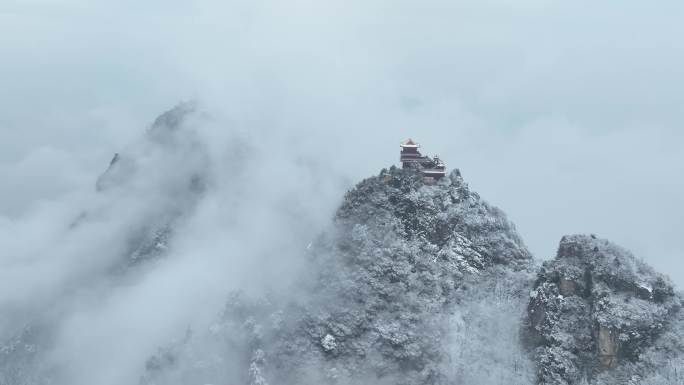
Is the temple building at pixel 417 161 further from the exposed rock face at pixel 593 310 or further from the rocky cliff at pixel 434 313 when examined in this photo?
the exposed rock face at pixel 593 310

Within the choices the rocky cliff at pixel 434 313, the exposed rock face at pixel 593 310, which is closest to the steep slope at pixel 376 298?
the rocky cliff at pixel 434 313

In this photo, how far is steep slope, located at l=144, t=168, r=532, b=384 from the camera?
475ft

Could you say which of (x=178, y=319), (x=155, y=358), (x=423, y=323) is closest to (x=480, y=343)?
(x=423, y=323)

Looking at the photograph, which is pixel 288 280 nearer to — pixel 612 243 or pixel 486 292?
pixel 486 292

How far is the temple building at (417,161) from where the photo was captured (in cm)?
17100

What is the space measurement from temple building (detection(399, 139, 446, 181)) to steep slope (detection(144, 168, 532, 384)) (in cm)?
296

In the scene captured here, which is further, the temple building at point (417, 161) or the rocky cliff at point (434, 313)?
the temple building at point (417, 161)

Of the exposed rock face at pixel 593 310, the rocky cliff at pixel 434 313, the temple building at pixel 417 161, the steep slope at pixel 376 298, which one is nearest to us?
the exposed rock face at pixel 593 310

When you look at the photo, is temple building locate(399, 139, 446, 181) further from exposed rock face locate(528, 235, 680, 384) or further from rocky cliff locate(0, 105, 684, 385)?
exposed rock face locate(528, 235, 680, 384)

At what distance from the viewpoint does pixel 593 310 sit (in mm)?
139500

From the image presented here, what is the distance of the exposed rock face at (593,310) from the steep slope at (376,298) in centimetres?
934

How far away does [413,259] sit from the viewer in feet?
519

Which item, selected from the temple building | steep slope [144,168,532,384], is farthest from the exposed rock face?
the temple building

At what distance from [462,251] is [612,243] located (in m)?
28.2
